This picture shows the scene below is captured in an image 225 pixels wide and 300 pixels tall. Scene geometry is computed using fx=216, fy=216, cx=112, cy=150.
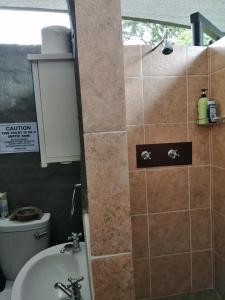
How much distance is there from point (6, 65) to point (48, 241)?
1366mm

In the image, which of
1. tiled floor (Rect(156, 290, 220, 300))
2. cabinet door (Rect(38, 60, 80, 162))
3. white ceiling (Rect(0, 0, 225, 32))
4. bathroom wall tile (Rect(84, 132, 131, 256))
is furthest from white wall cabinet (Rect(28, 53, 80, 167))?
tiled floor (Rect(156, 290, 220, 300))

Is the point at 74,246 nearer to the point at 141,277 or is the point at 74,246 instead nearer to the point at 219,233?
the point at 141,277

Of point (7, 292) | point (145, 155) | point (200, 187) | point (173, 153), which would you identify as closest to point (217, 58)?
point (173, 153)

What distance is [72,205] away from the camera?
177cm

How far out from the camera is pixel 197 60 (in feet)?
4.84

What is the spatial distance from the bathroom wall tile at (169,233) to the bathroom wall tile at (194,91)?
0.70m

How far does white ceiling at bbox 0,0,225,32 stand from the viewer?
5.40 feet

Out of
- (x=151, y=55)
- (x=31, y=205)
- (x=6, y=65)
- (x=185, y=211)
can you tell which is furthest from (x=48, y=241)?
(x=151, y=55)

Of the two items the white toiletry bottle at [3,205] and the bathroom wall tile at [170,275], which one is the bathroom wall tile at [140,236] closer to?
the bathroom wall tile at [170,275]

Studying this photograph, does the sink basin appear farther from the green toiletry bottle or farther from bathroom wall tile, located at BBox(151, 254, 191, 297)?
the green toiletry bottle

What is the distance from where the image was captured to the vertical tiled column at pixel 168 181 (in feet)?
4.71

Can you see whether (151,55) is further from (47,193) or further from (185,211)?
(47,193)

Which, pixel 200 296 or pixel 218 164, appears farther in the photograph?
pixel 200 296

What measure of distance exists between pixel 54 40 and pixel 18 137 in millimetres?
846
